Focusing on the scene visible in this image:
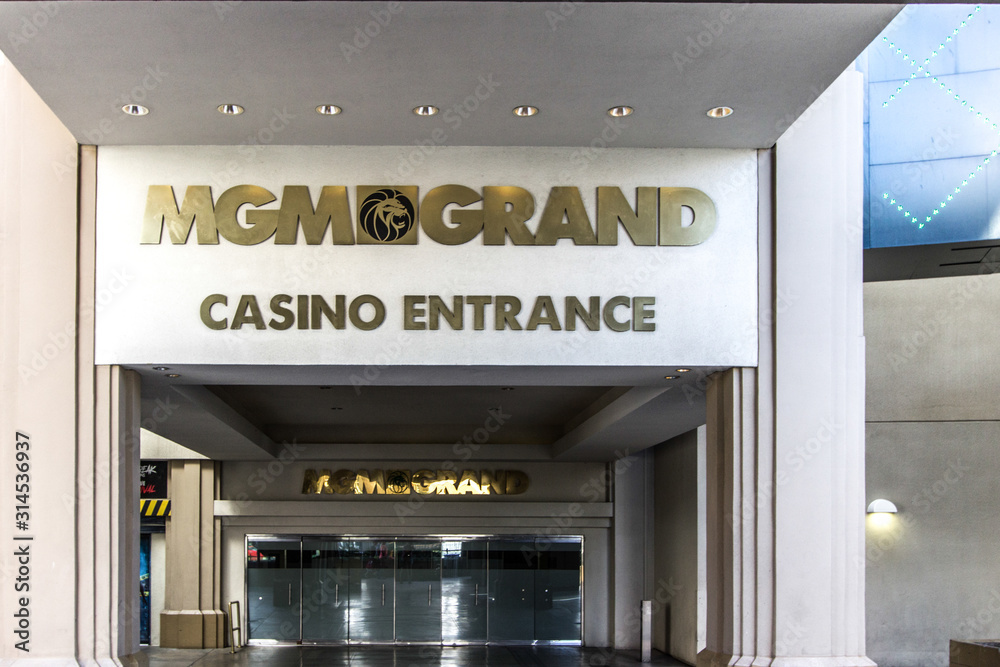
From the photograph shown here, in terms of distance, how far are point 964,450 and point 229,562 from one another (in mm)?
12334

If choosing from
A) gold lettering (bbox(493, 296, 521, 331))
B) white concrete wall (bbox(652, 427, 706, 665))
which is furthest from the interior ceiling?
white concrete wall (bbox(652, 427, 706, 665))

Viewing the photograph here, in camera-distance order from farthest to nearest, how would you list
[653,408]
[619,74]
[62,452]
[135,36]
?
[653,408]
[62,452]
[619,74]
[135,36]

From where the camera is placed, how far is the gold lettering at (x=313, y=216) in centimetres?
758

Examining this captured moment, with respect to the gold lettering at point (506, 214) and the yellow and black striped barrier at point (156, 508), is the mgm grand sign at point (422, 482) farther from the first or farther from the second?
the gold lettering at point (506, 214)

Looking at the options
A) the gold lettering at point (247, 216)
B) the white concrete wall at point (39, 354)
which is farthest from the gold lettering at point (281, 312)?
the white concrete wall at point (39, 354)

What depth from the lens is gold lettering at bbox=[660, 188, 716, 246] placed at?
25.2ft

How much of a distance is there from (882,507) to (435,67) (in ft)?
31.0

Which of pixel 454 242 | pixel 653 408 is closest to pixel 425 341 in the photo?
pixel 454 242

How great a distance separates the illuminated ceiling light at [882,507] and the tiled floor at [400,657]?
4.14 metres

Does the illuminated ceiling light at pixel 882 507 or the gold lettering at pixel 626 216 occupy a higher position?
the gold lettering at pixel 626 216

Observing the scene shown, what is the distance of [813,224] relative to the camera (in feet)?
25.5

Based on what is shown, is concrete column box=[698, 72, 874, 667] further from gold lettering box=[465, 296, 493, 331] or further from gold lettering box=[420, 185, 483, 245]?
gold lettering box=[420, 185, 483, 245]

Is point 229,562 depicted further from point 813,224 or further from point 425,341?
point 813,224

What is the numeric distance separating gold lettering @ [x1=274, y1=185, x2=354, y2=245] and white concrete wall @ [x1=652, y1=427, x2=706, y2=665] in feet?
27.0
